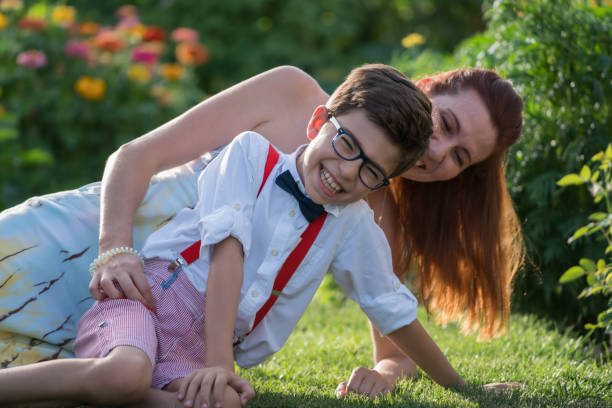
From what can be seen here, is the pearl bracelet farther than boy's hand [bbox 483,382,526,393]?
No

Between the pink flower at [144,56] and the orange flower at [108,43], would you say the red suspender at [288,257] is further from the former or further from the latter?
the pink flower at [144,56]

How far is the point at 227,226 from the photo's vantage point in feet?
6.71

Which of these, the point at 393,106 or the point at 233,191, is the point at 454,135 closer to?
the point at 393,106

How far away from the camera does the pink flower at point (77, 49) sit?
5.70m

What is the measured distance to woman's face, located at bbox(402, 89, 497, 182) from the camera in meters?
2.60

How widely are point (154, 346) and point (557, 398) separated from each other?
1366mm

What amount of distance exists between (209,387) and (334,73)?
7911mm

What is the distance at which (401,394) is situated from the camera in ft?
7.66

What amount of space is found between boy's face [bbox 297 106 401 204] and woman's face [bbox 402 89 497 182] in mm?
491

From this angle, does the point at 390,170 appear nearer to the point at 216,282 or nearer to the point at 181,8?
the point at 216,282

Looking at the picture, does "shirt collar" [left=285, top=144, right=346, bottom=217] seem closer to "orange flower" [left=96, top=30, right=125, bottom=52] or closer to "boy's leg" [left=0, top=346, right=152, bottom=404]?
"boy's leg" [left=0, top=346, right=152, bottom=404]

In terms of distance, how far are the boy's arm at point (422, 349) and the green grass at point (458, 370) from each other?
0.07 metres

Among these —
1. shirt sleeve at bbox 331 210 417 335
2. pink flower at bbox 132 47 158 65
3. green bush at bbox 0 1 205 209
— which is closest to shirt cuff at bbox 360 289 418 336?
shirt sleeve at bbox 331 210 417 335

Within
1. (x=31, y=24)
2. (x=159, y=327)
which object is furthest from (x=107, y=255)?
(x=31, y=24)
